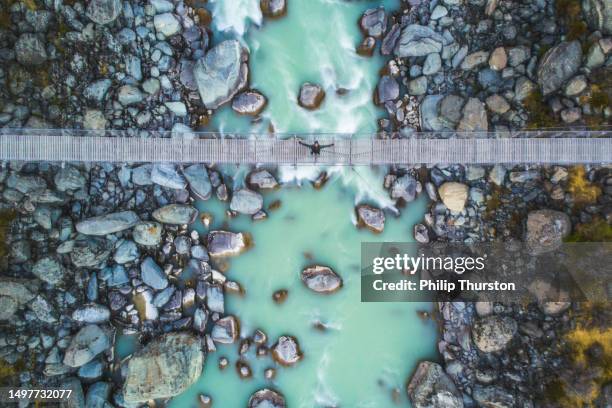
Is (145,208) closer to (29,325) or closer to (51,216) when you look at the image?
(51,216)

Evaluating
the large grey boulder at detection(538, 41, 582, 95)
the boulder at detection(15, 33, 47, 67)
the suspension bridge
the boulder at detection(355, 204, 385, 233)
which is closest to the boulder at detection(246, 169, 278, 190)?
the suspension bridge

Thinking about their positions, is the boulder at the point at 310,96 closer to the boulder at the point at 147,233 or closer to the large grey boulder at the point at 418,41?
the large grey boulder at the point at 418,41

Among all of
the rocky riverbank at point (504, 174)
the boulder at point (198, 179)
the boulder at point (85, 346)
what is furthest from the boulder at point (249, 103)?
the boulder at point (85, 346)

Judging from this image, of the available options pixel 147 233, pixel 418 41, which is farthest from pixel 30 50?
pixel 418 41

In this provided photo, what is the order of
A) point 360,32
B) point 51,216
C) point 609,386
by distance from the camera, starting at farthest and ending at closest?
point 360,32
point 51,216
point 609,386

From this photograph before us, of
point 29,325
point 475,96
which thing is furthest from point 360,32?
point 29,325
